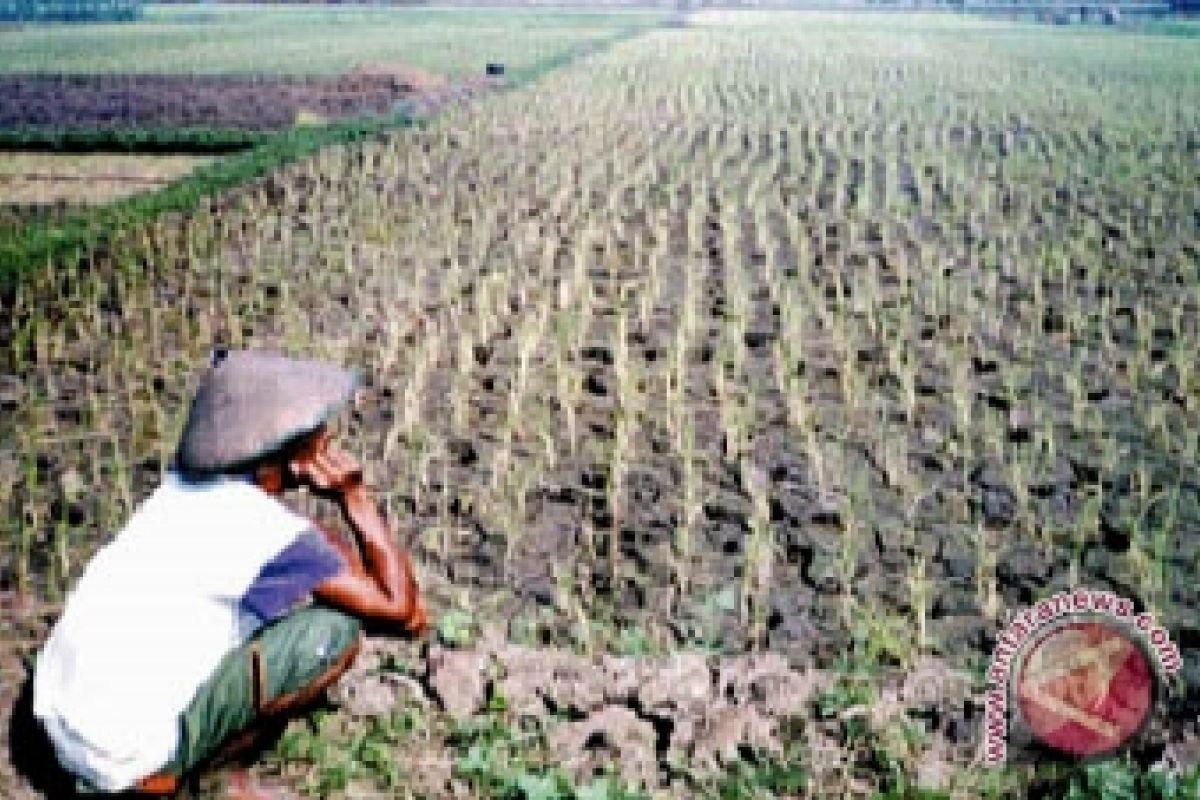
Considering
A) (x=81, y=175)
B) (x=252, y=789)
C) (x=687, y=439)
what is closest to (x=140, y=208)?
(x=81, y=175)

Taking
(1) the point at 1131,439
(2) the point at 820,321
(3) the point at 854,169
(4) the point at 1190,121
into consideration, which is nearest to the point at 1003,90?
(4) the point at 1190,121

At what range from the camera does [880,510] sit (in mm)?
4910

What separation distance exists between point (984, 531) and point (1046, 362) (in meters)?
2.39

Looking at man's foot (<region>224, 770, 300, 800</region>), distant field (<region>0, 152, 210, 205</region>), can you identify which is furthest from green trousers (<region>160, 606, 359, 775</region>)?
distant field (<region>0, 152, 210, 205</region>)

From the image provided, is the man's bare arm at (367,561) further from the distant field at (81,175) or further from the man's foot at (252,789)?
the distant field at (81,175)

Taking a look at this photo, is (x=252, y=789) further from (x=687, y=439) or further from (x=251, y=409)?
(x=687, y=439)

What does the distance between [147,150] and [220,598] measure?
50.0 ft

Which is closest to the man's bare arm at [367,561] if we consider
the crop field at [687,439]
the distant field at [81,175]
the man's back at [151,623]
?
the man's back at [151,623]

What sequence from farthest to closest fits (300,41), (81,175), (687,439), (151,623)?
(300,41) < (81,175) < (687,439) < (151,623)

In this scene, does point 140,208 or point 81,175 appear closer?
point 140,208

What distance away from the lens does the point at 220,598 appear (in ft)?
8.71

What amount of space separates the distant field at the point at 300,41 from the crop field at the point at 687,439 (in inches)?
823

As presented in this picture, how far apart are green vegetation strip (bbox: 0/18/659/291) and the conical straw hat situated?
619 cm

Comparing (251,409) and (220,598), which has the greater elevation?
(251,409)
